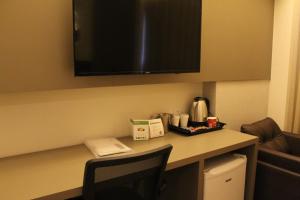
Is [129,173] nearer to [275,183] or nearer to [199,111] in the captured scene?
[199,111]

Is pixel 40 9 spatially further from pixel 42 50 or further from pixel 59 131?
Result: pixel 59 131

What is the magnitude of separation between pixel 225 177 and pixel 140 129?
73 centimetres

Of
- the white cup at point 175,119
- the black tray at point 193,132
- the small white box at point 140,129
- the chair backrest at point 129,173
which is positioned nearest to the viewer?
the chair backrest at point 129,173

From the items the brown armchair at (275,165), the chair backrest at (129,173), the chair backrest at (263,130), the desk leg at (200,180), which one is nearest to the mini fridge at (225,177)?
the desk leg at (200,180)

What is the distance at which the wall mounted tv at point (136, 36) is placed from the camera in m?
1.76

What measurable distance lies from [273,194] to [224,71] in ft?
3.85

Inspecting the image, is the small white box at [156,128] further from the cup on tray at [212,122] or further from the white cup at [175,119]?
the cup on tray at [212,122]

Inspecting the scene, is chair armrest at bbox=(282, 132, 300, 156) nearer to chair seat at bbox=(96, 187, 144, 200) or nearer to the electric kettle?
the electric kettle

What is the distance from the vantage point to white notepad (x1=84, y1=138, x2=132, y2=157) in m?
1.83

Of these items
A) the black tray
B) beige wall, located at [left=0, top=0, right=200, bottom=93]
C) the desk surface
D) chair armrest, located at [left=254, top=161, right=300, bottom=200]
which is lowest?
chair armrest, located at [left=254, top=161, right=300, bottom=200]

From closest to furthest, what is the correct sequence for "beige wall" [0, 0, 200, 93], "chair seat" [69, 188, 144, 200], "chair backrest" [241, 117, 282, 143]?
"chair seat" [69, 188, 144, 200]
"beige wall" [0, 0, 200, 93]
"chair backrest" [241, 117, 282, 143]

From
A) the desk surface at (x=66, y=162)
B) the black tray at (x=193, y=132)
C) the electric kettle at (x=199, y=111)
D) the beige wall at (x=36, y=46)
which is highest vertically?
the beige wall at (x=36, y=46)

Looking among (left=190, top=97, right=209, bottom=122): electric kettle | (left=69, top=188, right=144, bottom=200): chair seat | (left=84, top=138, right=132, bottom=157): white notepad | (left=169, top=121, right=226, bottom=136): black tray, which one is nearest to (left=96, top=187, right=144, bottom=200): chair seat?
(left=69, top=188, right=144, bottom=200): chair seat

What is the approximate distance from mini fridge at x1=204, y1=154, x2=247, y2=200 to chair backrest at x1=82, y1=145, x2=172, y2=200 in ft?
1.64
